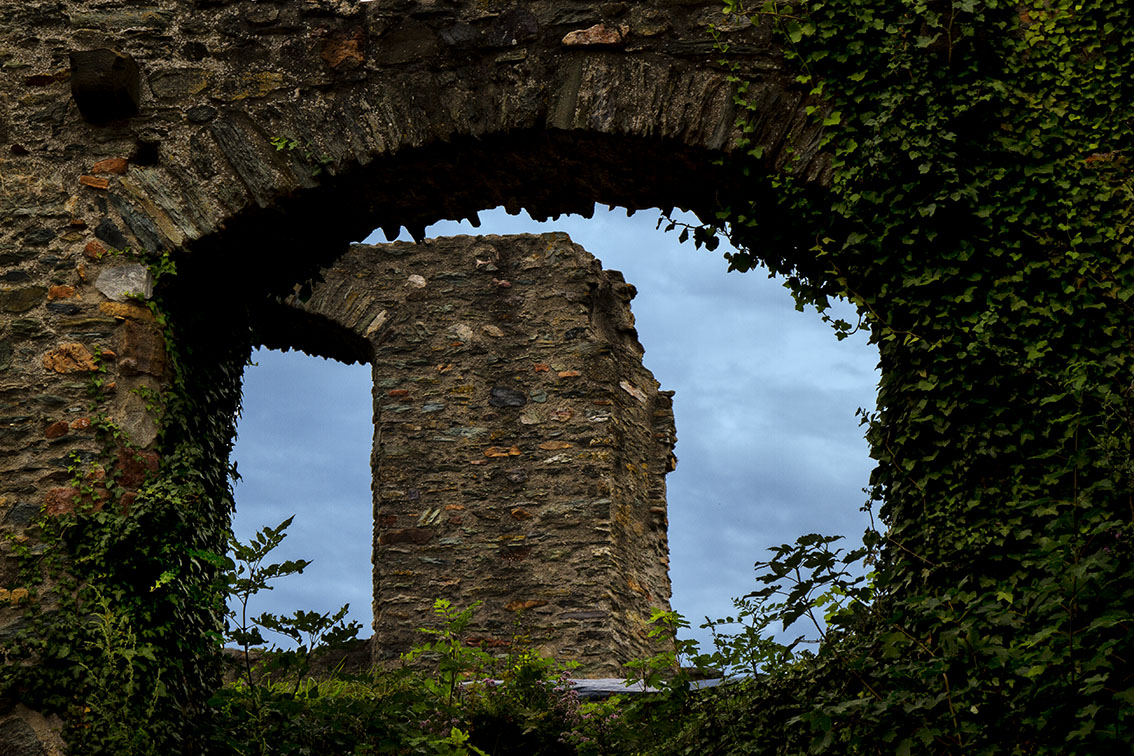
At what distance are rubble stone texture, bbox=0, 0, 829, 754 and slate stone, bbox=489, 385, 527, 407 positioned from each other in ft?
10.6

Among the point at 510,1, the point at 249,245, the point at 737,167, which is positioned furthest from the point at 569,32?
the point at 249,245

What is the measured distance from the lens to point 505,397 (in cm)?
823

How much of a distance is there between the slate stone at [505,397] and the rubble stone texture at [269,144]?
322cm

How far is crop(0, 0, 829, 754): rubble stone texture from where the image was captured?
14.5ft

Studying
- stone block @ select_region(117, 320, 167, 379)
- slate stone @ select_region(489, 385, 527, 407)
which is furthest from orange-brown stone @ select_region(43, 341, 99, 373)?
slate stone @ select_region(489, 385, 527, 407)

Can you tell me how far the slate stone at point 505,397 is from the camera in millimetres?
8211

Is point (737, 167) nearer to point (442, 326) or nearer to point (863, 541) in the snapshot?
point (863, 541)

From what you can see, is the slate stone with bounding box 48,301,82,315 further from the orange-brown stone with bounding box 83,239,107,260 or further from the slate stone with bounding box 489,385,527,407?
the slate stone with bounding box 489,385,527,407

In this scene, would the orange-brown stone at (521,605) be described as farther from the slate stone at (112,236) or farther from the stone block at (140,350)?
the slate stone at (112,236)

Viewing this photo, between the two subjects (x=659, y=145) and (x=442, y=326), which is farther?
(x=442, y=326)

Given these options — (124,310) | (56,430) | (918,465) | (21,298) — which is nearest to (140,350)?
(124,310)

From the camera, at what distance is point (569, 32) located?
15.0 ft

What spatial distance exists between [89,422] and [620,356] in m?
4.84

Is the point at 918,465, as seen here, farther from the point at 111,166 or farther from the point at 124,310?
the point at 111,166
